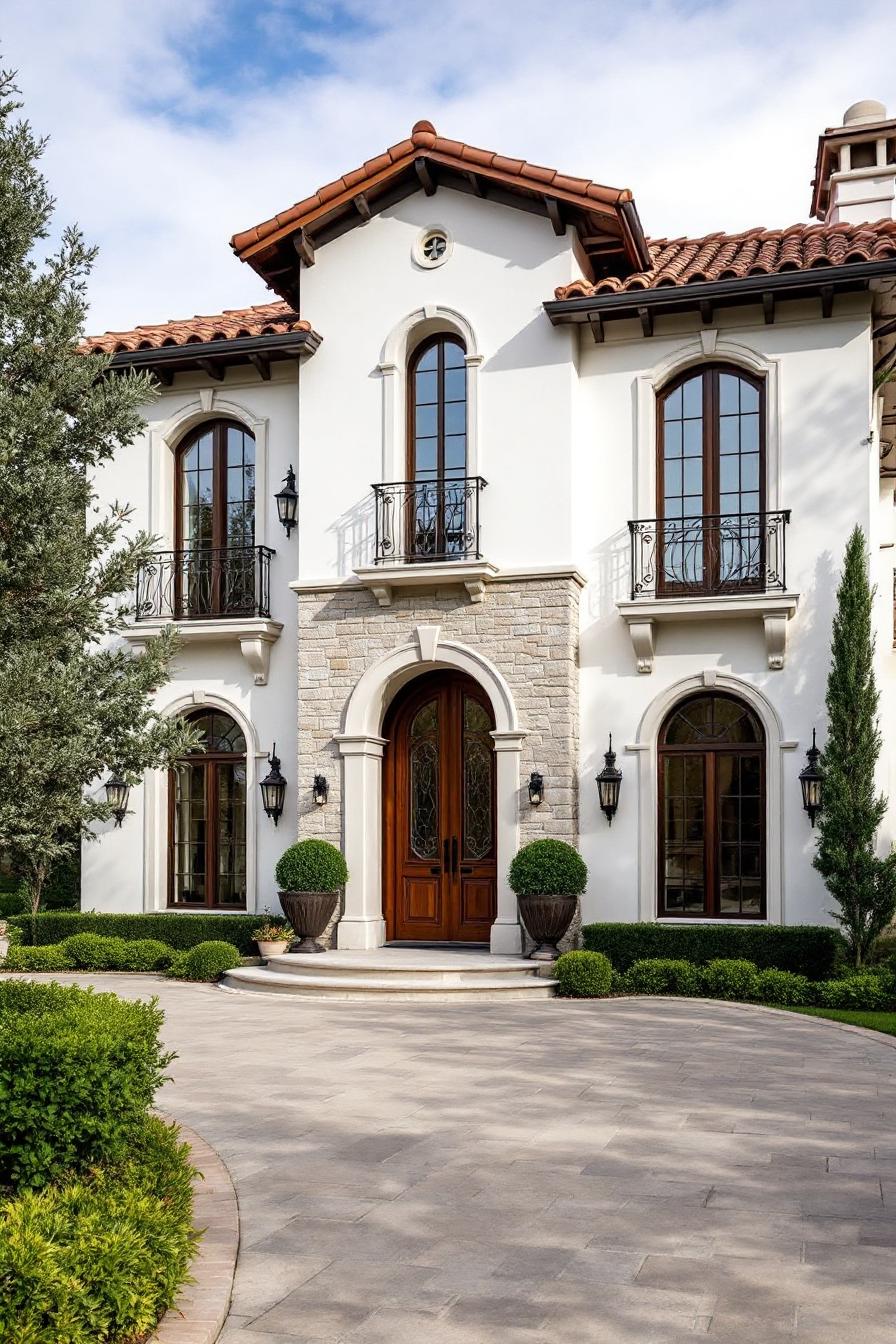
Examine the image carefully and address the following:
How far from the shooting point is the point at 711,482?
587 inches

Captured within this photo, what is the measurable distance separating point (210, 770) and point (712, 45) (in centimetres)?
1018

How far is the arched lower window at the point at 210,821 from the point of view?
54.0ft

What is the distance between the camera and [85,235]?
771 cm

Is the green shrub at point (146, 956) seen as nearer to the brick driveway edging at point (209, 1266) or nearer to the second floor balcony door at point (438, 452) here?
the second floor balcony door at point (438, 452)

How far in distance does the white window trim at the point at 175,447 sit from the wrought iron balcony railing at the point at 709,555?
485cm

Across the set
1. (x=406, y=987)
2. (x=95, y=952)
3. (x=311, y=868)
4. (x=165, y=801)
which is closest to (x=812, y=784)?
(x=406, y=987)

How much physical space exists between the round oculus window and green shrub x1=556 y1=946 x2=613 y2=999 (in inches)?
325

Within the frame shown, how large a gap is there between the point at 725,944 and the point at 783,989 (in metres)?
0.96

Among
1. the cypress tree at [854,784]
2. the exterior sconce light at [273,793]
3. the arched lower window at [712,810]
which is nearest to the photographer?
the cypress tree at [854,784]

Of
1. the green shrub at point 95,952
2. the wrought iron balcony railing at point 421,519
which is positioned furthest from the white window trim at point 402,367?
the green shrub at point 95,952

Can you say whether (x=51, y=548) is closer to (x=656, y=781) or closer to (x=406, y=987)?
(x=406, y=987)

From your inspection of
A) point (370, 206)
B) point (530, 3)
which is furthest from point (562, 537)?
point (530, 3)

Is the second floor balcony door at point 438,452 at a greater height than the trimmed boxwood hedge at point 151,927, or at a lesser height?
greater

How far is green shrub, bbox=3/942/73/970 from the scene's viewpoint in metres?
15.5
